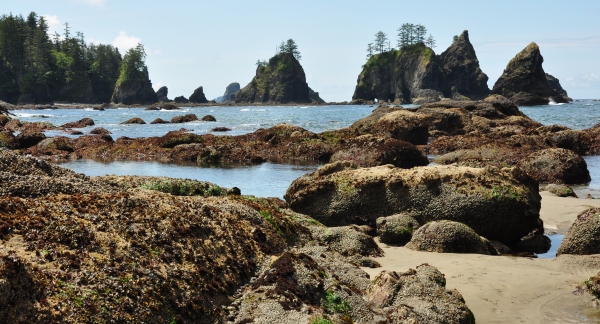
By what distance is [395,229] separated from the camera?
426 inches

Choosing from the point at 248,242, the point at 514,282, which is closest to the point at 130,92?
the point at 248,242

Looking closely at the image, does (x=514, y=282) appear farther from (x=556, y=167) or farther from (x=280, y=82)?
(x=280, y=82)

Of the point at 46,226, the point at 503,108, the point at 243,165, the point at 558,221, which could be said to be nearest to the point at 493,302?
the point at 46,226

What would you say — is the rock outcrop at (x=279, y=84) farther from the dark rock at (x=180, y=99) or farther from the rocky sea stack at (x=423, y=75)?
the dark rock at (x=180, y=99)

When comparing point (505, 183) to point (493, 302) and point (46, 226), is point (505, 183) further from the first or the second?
point (46, 226)

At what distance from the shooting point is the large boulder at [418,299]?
623cm

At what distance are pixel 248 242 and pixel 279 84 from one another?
587 ft

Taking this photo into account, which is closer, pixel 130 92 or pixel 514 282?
pixel 514 282

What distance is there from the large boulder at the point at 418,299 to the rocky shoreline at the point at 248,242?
2 centimetres

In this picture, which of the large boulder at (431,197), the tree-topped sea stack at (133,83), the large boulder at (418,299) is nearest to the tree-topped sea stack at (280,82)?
→ the tree-topped sea stack at (133,83)

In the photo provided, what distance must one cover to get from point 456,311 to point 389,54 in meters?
175

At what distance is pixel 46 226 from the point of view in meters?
5.48

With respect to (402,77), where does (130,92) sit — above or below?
below

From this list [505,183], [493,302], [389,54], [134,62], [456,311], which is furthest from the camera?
[389,54]
